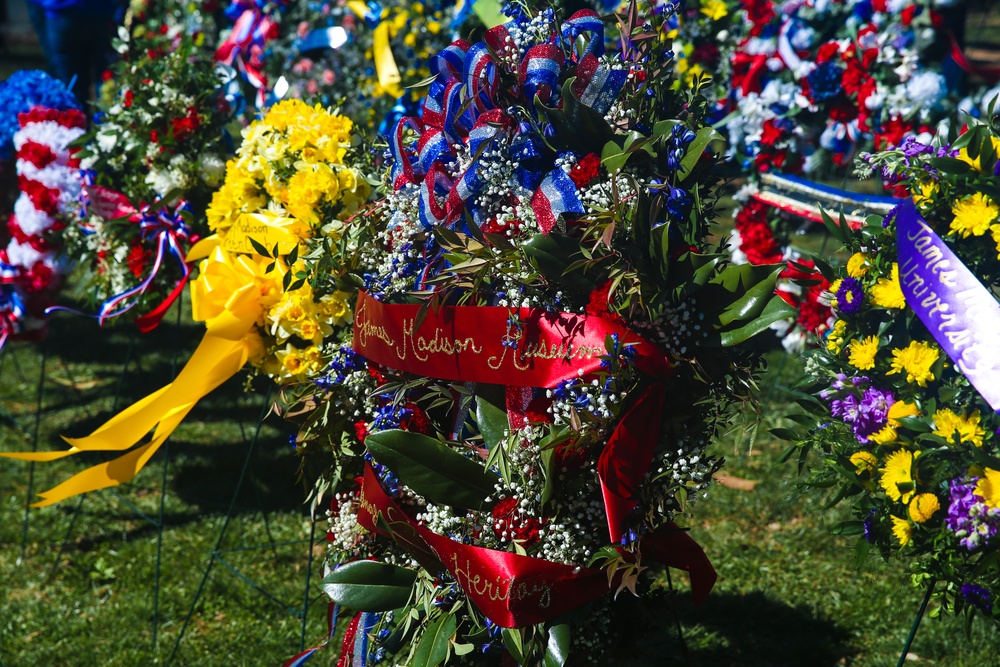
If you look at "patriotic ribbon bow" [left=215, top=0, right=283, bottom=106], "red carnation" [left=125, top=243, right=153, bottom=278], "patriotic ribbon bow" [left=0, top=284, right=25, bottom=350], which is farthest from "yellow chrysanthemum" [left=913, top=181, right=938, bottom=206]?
"patriotic ribbon bow" [left=215, top=0, right=283, bottom=106]

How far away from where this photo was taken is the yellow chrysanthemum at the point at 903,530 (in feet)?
6.07

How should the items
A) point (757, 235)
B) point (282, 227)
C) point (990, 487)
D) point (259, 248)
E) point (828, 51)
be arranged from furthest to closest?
point (757, 235) < point (828, 51) < point (282, 227) < point (259, 248) < point (990, 487)

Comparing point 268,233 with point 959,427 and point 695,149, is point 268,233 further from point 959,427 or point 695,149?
point 959,427

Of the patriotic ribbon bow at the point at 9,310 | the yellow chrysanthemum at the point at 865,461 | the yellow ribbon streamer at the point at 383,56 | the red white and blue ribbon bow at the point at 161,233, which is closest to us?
the yellow chrysanthemum at the point at 865,461

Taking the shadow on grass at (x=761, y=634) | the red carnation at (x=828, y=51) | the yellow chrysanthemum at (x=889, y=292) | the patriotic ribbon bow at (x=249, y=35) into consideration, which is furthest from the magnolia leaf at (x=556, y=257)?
the patriotic ribbon bow at (x=249, y=35)

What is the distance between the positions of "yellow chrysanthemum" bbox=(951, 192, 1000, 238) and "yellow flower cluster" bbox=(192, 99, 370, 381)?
1.45 m

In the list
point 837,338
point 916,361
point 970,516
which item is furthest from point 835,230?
point 970,516

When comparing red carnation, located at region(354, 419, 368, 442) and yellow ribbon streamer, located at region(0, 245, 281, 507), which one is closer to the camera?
red carnation, located at region(354, 419, 368, 442)

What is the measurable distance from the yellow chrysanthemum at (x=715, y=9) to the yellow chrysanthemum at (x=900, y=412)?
11.1 ft

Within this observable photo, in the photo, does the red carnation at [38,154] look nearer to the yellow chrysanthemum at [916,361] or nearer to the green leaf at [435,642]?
the green leaf at [435,642]

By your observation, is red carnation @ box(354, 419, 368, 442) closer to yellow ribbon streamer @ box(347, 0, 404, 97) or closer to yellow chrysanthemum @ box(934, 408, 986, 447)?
yellow chrysanthemum @ box(934, 408, 986, 447)

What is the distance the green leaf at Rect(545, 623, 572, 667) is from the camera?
181 centimetres

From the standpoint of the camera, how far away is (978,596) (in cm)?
177

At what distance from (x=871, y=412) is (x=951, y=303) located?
11.0 inches
